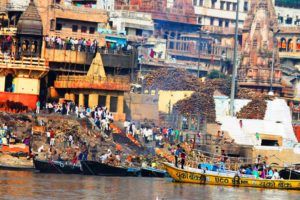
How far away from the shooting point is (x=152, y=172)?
72.3 meters

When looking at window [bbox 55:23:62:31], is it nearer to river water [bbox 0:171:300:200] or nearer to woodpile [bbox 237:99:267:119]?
woodpile [bbox 237:99:267:119]

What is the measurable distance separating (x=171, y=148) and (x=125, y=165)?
6369mm

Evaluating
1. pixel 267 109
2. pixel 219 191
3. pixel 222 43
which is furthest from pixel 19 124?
pixel 222 43

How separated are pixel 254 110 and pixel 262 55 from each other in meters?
19.6

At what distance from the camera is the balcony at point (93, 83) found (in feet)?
271

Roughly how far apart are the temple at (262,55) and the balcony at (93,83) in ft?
92.3

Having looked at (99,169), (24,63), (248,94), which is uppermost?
(24,63)

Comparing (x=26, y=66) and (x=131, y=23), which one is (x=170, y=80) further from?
(x=26, y=66)

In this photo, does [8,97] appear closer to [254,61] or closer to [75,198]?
[75,198]

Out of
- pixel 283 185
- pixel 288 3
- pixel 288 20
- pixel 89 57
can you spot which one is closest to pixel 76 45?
pixel 89 57

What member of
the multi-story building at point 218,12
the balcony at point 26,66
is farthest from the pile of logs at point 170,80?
the multi-story building at point 218,12

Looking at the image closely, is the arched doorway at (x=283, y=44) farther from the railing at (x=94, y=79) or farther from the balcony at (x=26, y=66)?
the balcony at (x=26, y=66)

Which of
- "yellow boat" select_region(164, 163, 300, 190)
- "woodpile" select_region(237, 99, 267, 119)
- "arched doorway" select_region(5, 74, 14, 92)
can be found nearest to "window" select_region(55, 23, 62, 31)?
"arched doorway" select_region(5, 74, 14, 92)

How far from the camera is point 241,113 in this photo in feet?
302
